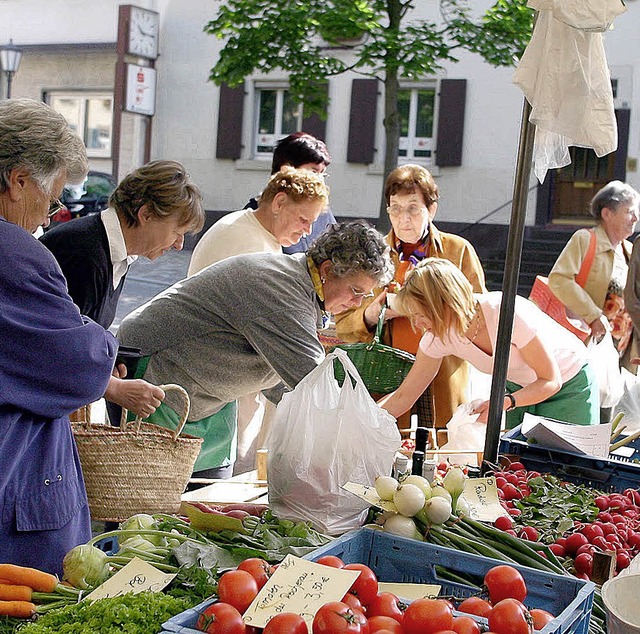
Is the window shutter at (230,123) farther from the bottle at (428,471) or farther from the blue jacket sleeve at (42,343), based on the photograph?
the blue jacket sleeve at (42,343)

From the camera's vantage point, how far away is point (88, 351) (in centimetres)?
165

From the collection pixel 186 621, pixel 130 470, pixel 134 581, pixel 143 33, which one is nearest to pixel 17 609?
pixel 134 581

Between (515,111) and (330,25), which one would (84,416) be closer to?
(330,25)

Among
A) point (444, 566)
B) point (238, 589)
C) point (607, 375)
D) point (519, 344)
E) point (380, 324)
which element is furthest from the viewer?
point (607, 375)

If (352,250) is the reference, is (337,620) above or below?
below

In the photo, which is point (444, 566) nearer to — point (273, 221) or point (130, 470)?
point (130, 470)

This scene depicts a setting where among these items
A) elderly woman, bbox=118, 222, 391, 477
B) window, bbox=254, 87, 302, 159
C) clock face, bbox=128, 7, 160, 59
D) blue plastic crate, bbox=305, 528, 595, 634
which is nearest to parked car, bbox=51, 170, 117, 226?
window, bbox=254, 87, 302, 159

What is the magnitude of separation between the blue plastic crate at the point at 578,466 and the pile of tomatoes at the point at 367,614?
0.99m

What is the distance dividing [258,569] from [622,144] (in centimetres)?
1281

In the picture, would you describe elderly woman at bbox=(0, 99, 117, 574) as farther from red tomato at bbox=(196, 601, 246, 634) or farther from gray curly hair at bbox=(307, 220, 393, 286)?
gray curly hair at bbox=(307, 220, 393, 286)

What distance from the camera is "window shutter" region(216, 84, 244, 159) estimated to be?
15.4 meters

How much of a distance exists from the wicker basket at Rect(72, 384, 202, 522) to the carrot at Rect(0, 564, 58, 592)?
62 centimetres

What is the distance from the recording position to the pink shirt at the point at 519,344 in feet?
9.59

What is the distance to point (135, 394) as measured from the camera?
2076 mm
